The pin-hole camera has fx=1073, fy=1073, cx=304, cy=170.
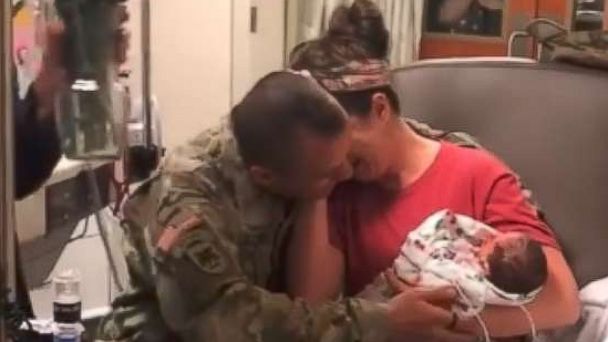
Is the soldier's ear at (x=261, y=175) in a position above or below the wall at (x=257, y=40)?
below

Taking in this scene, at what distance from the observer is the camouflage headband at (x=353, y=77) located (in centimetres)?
162

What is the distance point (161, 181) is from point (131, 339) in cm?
24

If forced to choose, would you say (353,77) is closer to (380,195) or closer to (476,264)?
(380,195)

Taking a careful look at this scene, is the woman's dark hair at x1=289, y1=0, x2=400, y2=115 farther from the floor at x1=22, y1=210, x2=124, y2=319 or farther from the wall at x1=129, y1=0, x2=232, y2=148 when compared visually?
the wall at x1=129, y1=0, x2=232, y2=148

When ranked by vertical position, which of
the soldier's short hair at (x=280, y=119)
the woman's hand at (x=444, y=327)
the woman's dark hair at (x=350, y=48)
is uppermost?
the woman's dark hair at (x=350, y=48)

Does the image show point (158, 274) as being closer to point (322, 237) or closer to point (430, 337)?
point (322, 237)

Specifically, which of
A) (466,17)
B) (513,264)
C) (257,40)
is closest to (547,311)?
(513,264)

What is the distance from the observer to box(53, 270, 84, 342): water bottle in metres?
1.62

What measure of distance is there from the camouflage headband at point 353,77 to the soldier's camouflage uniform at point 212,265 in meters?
0.18

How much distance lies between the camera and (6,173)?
1.46m

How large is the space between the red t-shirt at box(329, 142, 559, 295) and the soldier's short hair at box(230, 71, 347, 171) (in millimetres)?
217

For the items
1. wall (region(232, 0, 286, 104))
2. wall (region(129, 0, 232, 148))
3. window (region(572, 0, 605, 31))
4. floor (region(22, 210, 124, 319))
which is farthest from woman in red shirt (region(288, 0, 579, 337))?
window (region(572, 0, 605, 31))

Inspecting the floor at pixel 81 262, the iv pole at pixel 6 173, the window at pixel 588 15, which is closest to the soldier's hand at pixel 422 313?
the iv pole at pixel 6 173

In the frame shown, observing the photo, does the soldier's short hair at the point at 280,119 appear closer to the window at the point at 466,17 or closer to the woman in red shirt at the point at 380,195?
the woman in red shirt at the point at 380,195
